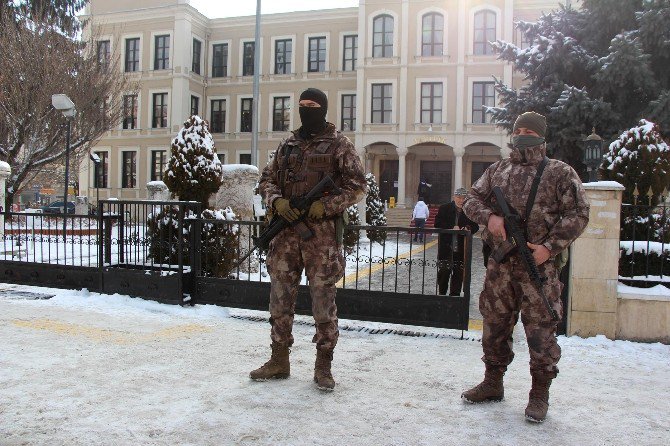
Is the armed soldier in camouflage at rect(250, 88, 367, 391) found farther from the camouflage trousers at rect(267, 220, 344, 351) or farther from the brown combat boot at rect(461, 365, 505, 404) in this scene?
the brown combat boot at rect(461, 365, 505, 404)

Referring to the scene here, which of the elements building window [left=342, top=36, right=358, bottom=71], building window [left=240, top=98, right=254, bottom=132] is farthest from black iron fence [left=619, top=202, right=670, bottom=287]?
building window [left=240, top=98, right=254, bottom=132]

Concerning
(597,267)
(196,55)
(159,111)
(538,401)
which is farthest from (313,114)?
(196,55)

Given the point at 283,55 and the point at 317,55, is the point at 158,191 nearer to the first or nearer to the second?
the point at 317,55

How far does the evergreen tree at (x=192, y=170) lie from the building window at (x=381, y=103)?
78.6ft

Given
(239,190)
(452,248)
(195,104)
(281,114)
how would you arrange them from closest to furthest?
(452,248) < (239,190) < (281,114) < (195,104)

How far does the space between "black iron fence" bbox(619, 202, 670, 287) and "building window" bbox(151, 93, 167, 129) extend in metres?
33.2

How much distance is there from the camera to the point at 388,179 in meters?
35.1

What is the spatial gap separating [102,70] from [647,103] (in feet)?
57.8

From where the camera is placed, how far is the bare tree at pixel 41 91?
18344 mm

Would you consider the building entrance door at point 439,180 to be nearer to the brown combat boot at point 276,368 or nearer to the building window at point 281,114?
the building window at point 281,114

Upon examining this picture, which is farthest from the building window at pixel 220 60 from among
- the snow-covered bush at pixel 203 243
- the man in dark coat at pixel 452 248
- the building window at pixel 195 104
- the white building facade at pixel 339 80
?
the man in dark coat at pixel 452 248

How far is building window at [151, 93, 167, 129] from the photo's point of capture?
3597 centimetres

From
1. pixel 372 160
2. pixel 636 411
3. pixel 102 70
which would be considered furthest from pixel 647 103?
pixel 372 160

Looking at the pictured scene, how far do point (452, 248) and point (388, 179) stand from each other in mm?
29584
